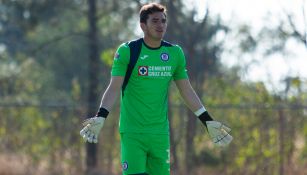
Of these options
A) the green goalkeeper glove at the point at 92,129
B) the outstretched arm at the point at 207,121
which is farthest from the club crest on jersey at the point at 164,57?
the green goalkeeper glove at the point at 92,129

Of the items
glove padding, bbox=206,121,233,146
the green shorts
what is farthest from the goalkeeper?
glove padding, bbox=206,121,233,146

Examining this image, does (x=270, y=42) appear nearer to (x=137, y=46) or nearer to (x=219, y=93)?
(x=219, y=93)

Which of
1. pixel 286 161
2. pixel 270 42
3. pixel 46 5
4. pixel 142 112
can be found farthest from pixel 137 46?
pixel 270 42

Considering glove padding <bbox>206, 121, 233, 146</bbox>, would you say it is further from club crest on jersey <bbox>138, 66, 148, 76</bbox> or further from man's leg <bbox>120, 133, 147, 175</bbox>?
club crest on jersey <bbox>138, 66, 148, 76</bbox>

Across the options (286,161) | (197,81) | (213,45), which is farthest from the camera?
(213,45)

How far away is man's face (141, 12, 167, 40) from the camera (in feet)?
25.2

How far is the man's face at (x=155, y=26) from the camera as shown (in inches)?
302

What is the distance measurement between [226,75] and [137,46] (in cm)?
1026

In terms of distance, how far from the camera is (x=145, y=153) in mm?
7777

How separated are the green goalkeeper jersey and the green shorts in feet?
0.20

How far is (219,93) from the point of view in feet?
52.0

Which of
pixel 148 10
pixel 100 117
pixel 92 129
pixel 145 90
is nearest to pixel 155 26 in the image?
pixel 148 10

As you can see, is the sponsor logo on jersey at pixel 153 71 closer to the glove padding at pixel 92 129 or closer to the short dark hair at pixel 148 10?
the short dark hair at pixel 148 10

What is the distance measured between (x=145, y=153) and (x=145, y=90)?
0.56m
